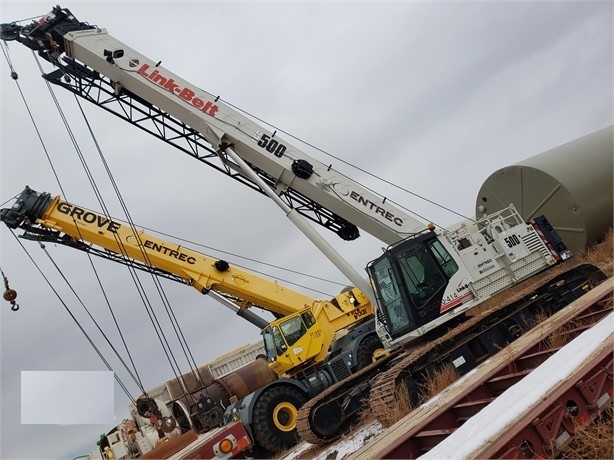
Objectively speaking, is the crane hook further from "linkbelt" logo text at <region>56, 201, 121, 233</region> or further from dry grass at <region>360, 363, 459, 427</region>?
dry grass at <region>360, 363, 459, 427</region>

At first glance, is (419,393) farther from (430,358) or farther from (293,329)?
(293,329)

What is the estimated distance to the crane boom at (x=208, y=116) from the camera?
38.2 feet

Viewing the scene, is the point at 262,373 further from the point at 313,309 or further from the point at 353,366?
the point at 353,366

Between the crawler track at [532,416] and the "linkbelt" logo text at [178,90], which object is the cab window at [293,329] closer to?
the "linkbelt" logo text at [178,90]

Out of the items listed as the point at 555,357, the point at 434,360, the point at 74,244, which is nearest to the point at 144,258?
the point at 74,244

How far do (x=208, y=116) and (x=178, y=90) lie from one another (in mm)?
882

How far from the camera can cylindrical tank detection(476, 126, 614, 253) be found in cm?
1360

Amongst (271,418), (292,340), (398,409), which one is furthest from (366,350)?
(398,409)

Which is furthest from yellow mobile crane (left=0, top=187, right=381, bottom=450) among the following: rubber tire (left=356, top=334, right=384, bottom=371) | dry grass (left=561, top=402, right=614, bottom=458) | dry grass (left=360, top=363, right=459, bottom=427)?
dry grass (left=561, top=402, right=614, bottom=458)

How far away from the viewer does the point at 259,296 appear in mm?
15078

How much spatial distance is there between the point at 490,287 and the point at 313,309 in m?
5.19

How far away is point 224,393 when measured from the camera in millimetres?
14336

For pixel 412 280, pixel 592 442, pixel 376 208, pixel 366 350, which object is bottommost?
pixel 592 442

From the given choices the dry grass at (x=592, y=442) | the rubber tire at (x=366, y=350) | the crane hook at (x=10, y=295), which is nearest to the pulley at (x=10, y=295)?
the crane hook at (x=10, y=295)
